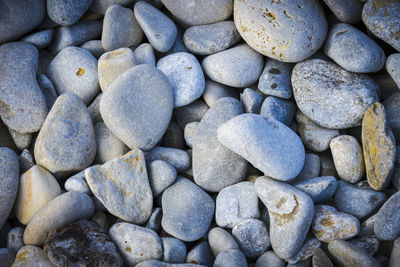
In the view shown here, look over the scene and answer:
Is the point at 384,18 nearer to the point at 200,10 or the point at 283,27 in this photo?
the point at 283,27

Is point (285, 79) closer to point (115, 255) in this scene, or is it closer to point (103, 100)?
point (103, 100)

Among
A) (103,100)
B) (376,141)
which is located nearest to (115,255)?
(103,100)

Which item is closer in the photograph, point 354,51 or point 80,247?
point 80,247

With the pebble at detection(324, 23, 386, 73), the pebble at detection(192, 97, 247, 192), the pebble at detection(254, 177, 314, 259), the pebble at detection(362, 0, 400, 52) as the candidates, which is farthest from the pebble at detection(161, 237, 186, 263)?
the pebble at detection(362, 0, 400, 52)

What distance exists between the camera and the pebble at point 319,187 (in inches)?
70.7

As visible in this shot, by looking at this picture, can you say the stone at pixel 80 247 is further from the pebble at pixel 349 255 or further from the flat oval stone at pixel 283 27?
the flat oval stone at pixel 283 27

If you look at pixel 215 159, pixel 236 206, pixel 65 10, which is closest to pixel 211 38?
pixel 215 159

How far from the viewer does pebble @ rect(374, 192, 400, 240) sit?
166 cm

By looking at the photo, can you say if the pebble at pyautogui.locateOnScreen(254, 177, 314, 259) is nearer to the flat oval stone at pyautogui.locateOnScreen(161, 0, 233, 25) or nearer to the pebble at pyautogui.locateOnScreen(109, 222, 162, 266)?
the pebble at pyautogui.locateOnScreen(109, 222, 162, 266)

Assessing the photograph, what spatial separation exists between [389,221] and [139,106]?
1289mm

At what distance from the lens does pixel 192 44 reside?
220 cm

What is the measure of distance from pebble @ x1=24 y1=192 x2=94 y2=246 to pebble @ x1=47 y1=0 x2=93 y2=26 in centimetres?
102

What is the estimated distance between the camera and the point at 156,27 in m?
2.14

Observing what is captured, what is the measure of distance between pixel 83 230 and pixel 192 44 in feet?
3.88
